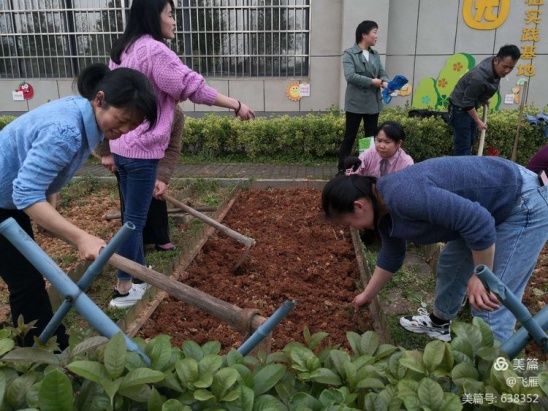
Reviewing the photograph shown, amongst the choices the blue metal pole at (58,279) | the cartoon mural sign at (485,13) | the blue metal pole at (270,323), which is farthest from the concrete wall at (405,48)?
the blue metal pole at (58,279)

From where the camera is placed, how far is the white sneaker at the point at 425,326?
298cm

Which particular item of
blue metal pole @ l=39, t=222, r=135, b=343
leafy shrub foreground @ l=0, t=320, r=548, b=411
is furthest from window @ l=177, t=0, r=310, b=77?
leafy shrub foreground @ l=0, t=320, r=548, b=411

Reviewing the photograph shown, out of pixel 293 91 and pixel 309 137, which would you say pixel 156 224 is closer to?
pixel 309 137

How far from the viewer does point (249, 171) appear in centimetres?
750

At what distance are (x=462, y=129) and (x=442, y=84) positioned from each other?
180 inches

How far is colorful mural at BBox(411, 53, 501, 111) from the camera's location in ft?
33.9

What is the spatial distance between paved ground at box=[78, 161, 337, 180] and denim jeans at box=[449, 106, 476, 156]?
1794mm

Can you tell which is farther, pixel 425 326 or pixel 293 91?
pixel 293 91

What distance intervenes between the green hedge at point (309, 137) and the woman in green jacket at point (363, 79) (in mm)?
1286

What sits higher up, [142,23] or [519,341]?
[142,23]

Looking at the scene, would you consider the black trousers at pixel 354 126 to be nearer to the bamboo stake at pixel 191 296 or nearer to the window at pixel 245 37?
the window at pixel 245 37

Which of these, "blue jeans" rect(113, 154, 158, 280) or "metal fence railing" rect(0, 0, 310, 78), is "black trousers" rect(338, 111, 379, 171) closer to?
"blue jeans" rect(113, 154, 158, 280)

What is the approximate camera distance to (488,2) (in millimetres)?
10094

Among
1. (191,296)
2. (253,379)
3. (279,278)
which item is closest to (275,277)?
(279,278)
